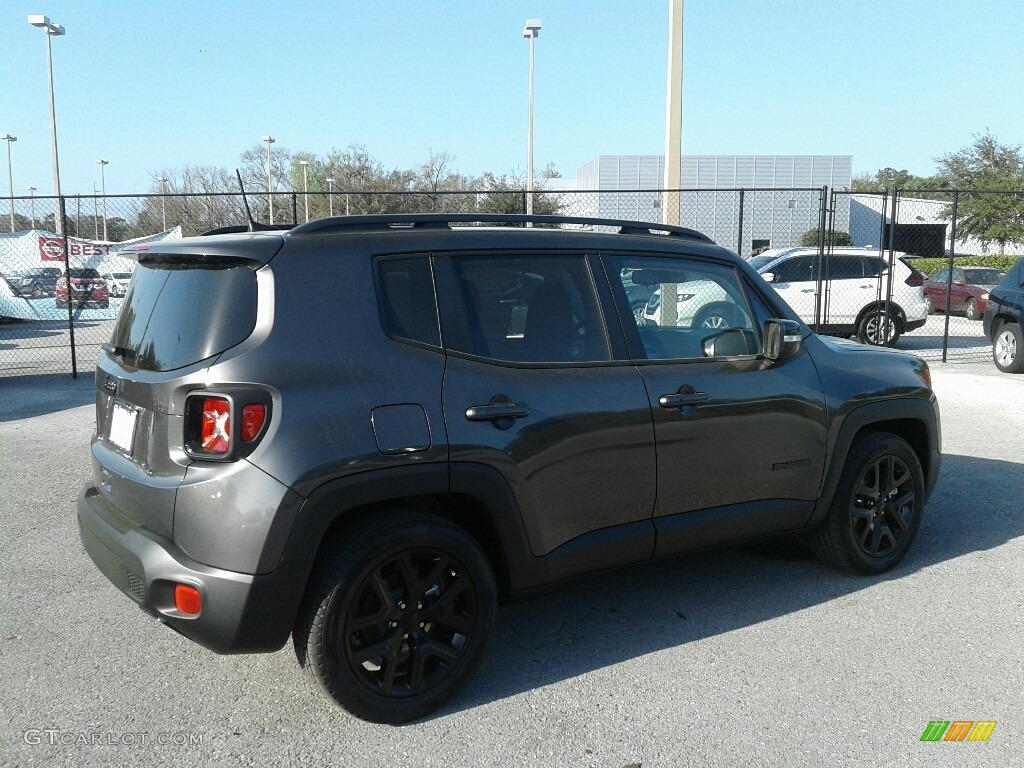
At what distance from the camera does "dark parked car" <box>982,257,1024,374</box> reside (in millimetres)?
13016

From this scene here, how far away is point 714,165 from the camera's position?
1711 inches

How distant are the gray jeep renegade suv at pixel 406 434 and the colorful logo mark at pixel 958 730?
3.95 feet

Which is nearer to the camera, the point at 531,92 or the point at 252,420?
the point at 252,420

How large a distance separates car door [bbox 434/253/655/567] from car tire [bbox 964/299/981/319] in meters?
22.3

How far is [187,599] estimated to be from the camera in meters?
3.10

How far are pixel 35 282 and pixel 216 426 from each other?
1710 centimetres

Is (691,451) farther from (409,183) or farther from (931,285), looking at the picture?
(409,183)

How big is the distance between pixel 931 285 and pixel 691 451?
22266mm

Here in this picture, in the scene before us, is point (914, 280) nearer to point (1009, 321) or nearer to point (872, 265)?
point (872, 265)

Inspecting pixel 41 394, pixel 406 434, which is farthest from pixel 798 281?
pixel 406 434

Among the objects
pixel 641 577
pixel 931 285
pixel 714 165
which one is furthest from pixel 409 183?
pixel 641 577

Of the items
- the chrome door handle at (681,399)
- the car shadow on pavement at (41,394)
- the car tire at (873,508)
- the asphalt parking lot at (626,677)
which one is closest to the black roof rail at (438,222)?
the chrome door handle at (681,399)

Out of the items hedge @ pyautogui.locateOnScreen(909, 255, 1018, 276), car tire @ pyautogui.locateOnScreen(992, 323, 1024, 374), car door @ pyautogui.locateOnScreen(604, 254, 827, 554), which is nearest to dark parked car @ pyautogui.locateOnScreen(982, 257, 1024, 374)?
car tire @ pyautogui.locateOnScreen(992, 323, 1024, 374)

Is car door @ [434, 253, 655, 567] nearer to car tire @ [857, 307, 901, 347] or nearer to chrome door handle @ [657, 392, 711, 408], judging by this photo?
chrome door handle @ [657, 392, 711, 408]
